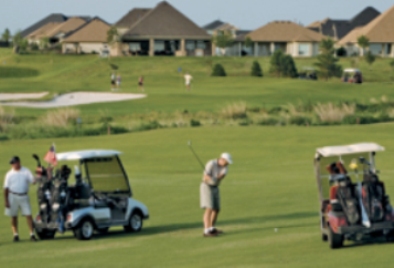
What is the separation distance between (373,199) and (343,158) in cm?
170

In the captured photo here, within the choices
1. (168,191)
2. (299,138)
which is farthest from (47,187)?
(299,138)

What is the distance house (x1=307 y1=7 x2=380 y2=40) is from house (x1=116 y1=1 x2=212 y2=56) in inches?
1570

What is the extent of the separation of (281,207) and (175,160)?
14618 mm

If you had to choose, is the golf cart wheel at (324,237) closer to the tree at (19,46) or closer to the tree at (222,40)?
the tree at (222,40)

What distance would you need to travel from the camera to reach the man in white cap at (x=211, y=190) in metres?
18.2

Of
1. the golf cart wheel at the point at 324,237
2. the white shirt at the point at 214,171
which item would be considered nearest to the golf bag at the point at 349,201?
the golf cart wheel at the point at 324,237

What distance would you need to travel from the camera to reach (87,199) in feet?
62.6

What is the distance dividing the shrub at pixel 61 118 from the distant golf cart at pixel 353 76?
33225 mm

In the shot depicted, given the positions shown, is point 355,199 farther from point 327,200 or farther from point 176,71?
point 176,71

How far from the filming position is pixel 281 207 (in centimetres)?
2278

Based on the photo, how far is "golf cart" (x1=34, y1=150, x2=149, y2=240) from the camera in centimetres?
1877

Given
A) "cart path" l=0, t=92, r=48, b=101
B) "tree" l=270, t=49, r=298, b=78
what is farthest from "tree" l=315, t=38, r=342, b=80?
"cart path" l=0, t=92, r=48, b=101

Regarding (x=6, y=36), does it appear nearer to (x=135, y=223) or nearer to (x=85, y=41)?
(x=85, y=41)

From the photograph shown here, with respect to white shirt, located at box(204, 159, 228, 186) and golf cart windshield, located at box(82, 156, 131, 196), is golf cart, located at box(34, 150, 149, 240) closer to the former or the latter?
golf cart windshield, located at box(82, 156, 131, 196)
